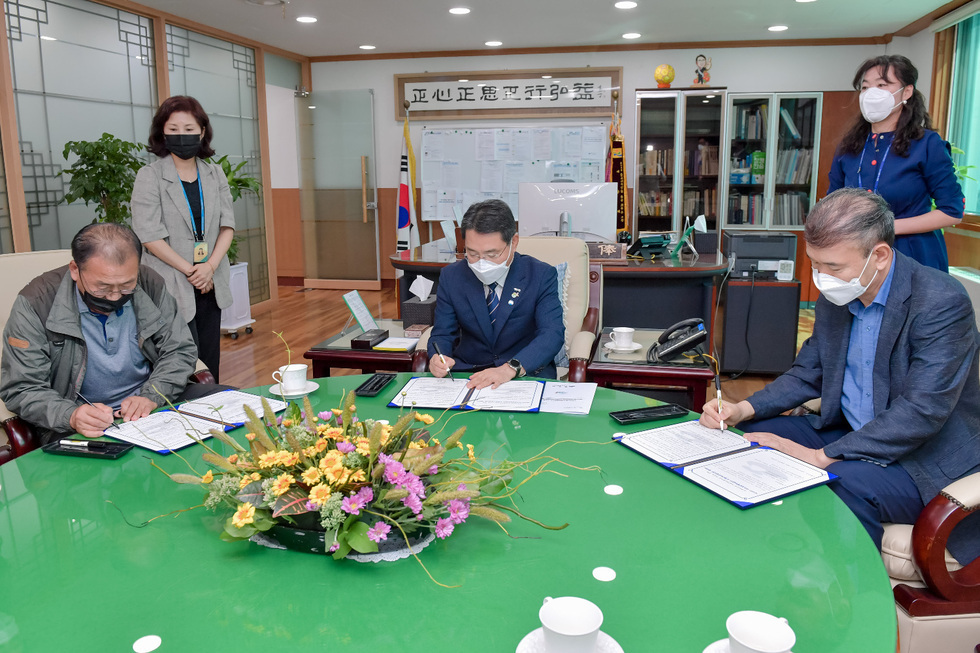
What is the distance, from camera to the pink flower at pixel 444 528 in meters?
1.08

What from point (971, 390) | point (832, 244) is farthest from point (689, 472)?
point (971, 390)

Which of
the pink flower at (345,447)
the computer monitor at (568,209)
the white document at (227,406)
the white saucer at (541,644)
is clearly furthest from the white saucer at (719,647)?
the computer monitor at (568,209)

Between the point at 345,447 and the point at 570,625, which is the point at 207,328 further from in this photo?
the point at 570,625

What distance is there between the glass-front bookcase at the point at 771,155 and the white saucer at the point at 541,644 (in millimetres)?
6430

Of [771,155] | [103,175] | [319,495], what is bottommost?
[319,495]

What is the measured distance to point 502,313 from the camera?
2.61 m

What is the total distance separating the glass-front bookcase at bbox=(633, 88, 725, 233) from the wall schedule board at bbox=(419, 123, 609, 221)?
496 mm

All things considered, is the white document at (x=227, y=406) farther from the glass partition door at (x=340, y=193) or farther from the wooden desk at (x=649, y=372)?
the glass partition door at (x=340, y=193)

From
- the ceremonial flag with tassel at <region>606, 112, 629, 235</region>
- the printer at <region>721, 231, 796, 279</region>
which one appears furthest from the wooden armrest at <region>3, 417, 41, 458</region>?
the ceremonial flag with tassel at <region>606, 112, 629, 235</region>

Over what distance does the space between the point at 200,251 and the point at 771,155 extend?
17.8 ft

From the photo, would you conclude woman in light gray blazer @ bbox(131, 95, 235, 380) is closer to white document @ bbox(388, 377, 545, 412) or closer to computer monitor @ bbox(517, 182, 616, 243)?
white document @ bbox(388, 377, 545, 412)

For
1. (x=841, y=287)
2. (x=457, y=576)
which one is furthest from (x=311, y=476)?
(x=841, y=287)

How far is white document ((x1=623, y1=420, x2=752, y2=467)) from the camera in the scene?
4.87 ft

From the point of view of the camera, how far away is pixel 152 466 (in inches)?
58.1
